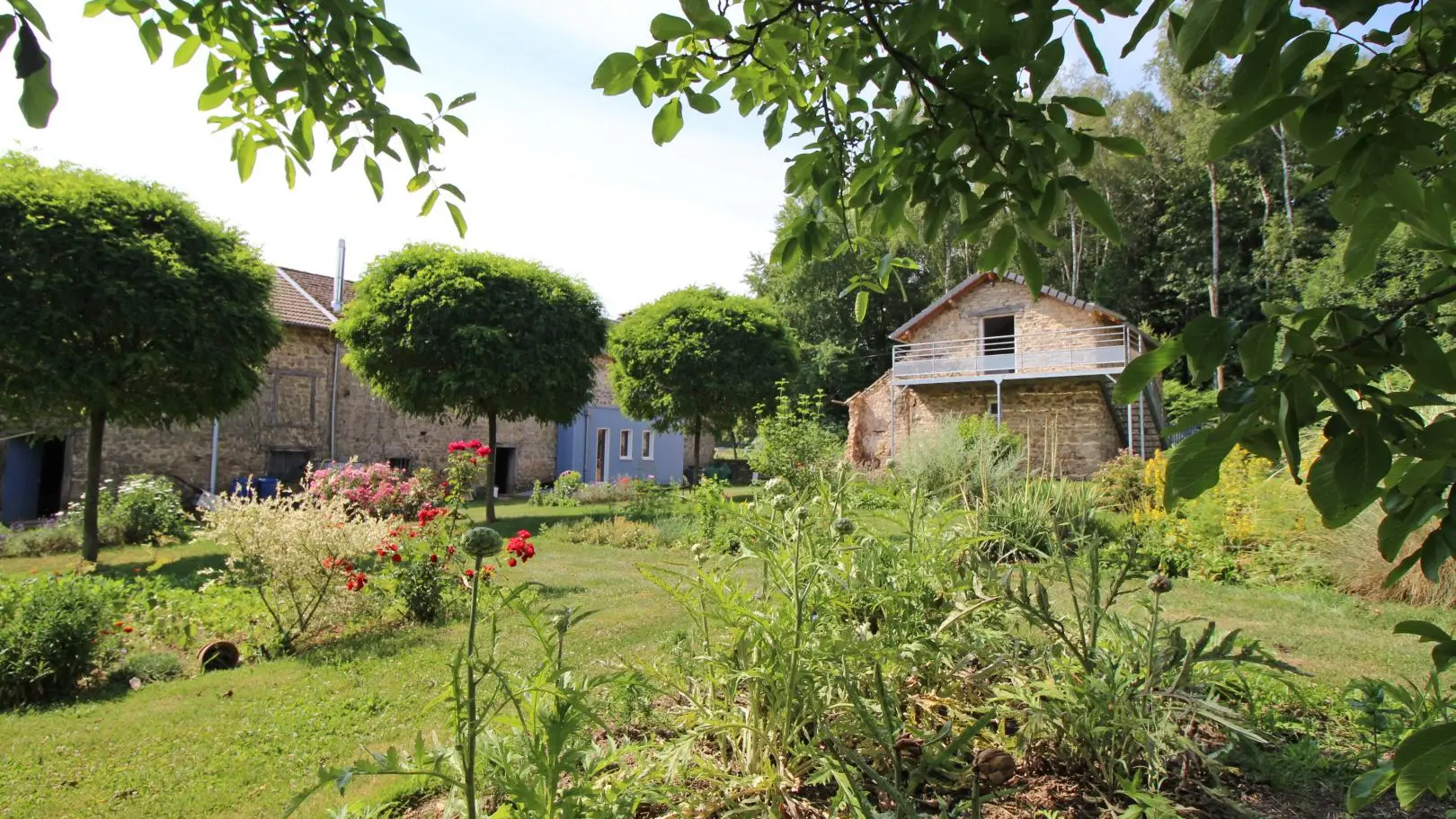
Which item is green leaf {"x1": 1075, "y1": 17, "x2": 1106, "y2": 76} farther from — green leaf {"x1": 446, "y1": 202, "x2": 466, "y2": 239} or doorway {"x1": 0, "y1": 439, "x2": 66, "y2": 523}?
doorway {"x1": 0, "y1": 439, "x2": 66, "y2": 523}

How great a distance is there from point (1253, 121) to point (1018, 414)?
72.7ft

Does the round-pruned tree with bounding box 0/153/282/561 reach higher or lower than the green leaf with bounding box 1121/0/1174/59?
higher

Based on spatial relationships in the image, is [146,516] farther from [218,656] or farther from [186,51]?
[186,51]

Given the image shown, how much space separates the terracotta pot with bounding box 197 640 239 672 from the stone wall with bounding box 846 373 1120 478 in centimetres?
1526

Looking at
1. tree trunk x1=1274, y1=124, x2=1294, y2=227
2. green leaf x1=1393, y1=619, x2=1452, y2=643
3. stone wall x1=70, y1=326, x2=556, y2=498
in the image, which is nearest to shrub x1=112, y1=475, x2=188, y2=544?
stone wall x1=70, y1=326, x2=556, y2=498

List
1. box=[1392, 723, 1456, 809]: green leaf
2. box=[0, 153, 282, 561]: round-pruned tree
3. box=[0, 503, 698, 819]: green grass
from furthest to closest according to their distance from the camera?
1. box=[0, 153, 282, 561]: round-pruned tree
2. box=[0, 503, 698, 819]: green grass
3. box=[1392, 723, 1456, 809]: green leaf

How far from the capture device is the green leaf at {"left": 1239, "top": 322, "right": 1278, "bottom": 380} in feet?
2.83

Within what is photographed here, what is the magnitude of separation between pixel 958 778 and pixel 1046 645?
2.33ft

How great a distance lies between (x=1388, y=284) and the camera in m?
18.1

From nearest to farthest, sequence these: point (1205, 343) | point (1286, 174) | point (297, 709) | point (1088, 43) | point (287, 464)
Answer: point (1205, 343) → point (1088, 43) → point (297, 709) → point (287, 464) → point (1286, 174)

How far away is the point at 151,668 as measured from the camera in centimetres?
451

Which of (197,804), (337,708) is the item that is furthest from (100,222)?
(197,804)

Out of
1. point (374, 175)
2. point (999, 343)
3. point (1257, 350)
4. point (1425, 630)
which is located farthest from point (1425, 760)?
point (999, 343)

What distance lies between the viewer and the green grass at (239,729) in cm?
282
